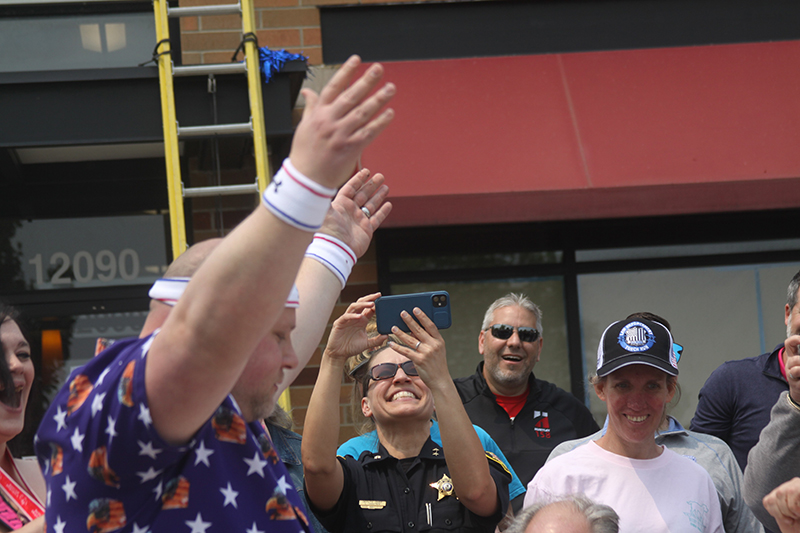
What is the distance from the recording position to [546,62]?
227 inches

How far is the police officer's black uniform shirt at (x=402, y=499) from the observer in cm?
290

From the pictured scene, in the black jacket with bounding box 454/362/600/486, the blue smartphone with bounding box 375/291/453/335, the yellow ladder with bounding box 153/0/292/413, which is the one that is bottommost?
the black jacket with bounding box 454/362/600/486

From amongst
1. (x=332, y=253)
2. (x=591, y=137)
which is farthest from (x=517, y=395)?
(x=332, y=253)

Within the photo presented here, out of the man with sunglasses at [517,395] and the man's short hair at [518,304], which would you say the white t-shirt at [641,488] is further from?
the man's short hair at [518,304]

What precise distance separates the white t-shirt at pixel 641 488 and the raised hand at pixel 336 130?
6.00 ft

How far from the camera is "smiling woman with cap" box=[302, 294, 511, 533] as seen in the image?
2795mm

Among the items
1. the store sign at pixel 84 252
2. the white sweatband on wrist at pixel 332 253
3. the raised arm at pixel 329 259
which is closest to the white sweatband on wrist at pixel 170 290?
the raised arm at pixel 329 259

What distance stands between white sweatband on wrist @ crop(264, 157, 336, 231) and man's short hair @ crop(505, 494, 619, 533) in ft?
4.73

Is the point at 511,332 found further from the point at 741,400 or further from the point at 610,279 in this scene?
the point at 610,279

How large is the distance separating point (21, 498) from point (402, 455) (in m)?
1.34

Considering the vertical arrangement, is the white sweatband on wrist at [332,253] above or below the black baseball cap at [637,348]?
above

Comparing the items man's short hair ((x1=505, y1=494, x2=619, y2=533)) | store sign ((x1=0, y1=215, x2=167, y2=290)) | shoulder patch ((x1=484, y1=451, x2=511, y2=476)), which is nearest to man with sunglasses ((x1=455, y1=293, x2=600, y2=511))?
shoulder patch ((x1=484, y1=451, x2=511, y2=476))

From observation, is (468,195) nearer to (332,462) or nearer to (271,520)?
(332,462)

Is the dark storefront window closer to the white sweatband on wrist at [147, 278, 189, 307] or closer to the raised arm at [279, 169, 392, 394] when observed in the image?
the raised arm at [279, 169, 392, 394]
